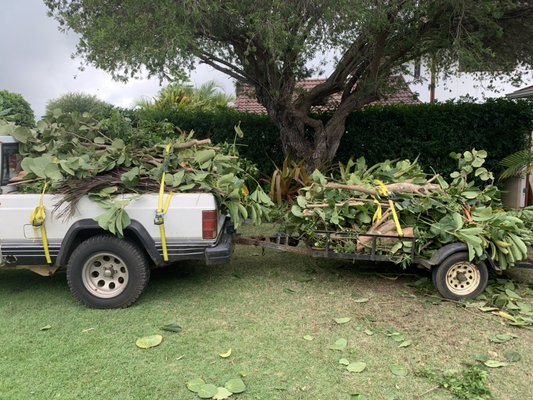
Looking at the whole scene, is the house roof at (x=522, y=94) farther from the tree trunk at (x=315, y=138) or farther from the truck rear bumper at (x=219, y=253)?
the truck rear bumper at (x=219, y=253)

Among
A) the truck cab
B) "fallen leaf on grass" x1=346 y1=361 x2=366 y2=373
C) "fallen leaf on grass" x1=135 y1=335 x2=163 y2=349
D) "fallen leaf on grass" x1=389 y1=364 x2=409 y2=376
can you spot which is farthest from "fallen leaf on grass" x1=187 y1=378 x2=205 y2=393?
the truck cab

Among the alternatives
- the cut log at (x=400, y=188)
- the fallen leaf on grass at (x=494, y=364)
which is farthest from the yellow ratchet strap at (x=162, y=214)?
the fallen leaf on grass at (x=494, y=364)

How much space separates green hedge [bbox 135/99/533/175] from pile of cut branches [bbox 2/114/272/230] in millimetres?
4996

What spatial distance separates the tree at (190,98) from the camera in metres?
15.7

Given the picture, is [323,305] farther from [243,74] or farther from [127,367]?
[243,74]

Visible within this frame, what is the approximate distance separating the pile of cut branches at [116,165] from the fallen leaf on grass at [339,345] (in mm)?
1713

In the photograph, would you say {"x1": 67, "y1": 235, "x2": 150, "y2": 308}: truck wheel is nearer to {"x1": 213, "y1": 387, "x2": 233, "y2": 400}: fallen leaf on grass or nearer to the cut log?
{"x1": 213, "y1": 387, "x2": 233, "y2": 400}: fallen leaf on grass

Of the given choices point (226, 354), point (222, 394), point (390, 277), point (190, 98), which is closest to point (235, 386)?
point (222, 394)

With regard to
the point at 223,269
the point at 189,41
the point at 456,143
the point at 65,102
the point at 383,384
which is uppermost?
the point at 65,102

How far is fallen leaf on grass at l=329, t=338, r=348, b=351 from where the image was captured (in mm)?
3650

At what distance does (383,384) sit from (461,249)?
1996 millimetres

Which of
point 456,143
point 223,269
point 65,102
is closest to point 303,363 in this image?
point 223,269

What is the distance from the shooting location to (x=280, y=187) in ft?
28.5

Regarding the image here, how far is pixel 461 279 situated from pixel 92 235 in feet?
12.4
